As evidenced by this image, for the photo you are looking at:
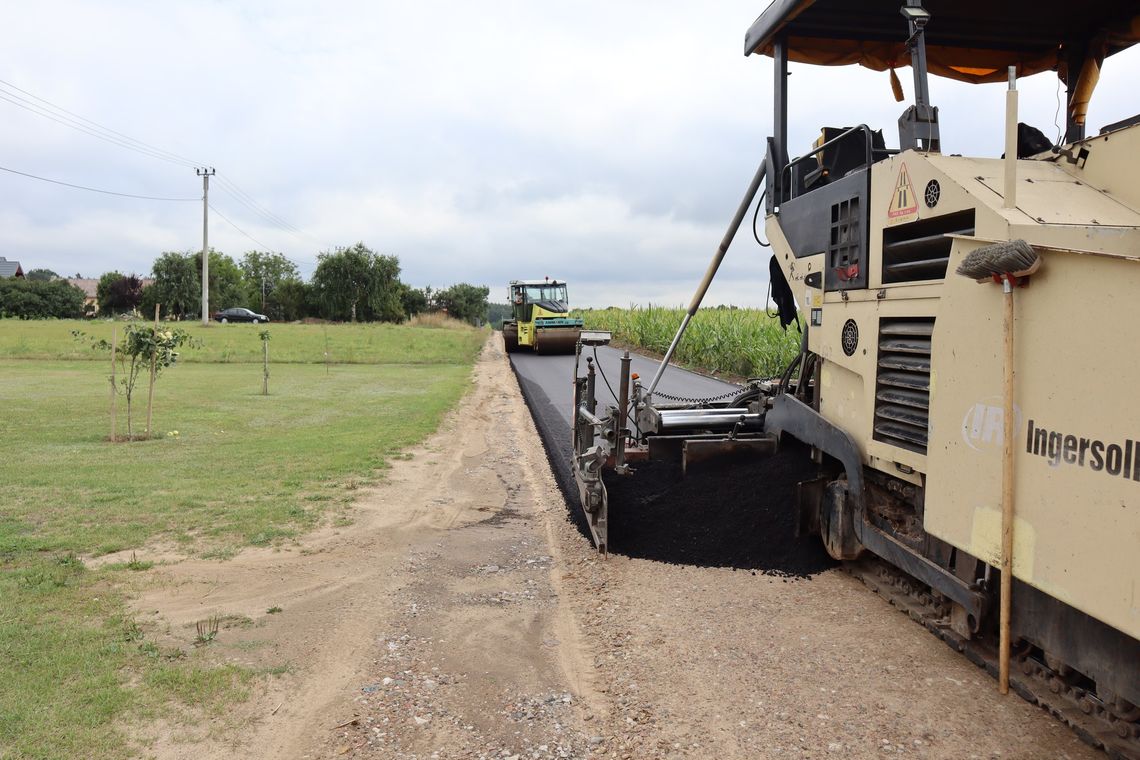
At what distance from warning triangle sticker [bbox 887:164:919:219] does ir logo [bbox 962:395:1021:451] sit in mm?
1091

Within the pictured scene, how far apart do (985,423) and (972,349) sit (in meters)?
0.31

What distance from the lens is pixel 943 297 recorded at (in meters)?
3.66

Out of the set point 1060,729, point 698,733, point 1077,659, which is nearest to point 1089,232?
point 1077,659

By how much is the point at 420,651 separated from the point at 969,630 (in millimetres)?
2728

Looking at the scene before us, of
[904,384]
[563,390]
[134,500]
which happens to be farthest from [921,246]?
[563,390]

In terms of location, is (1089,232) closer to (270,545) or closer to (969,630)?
(969,630)

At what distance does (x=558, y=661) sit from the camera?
4.28m

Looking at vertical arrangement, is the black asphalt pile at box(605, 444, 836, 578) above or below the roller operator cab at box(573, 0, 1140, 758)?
below

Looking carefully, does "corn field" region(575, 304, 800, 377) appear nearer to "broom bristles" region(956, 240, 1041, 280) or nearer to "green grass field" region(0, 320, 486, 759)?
"green grass field" region(0, 320, 486, 759)

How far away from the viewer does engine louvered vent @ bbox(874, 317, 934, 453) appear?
13.2ft

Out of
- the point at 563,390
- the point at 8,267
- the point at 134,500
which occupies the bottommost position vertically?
the point at 134,500

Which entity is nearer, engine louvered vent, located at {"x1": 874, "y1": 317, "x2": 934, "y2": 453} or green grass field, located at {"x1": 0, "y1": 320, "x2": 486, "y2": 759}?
green grass field, located at {"x1": 0, "y1": 320, "x2": 486, "y2": 759}

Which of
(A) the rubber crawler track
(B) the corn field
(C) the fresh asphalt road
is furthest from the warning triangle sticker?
(B) the corn field

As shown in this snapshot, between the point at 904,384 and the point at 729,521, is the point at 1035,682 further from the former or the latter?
the point at 729,521
